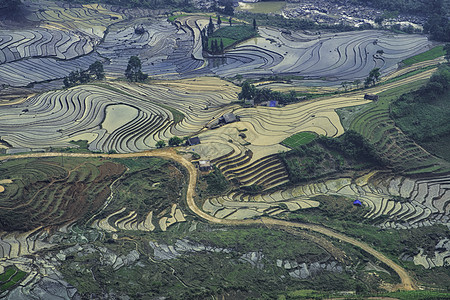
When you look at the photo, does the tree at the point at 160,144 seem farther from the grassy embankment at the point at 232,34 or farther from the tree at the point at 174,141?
the grassy embankment at the point at 232,34

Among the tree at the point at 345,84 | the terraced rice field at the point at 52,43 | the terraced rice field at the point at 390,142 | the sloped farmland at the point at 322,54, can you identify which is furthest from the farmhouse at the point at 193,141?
the terraced rice field at the point at 52,43

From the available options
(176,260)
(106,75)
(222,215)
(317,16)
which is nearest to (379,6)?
(317,16)

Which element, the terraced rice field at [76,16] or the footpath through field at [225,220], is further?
the terraced rice field at [76,16]

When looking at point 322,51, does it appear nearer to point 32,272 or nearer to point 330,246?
point 330,246

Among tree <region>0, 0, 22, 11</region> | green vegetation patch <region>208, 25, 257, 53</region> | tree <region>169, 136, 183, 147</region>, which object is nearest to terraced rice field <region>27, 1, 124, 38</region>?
tree <region>0, 0, 22, 11</region>

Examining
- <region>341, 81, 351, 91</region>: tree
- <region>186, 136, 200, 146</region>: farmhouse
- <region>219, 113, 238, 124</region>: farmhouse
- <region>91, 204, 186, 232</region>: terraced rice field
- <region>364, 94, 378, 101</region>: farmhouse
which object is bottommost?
<region>91, 204, 186, 232</region>: terraced rice field

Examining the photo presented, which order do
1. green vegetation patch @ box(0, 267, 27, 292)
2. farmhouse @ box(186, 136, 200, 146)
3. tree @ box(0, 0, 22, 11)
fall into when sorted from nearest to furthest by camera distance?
green vegetation patch @ box(0, 267, 27, 292) < farmhouse @ box(186, 136, 200, 146) < tree @ box(0, 0, 22, 11)

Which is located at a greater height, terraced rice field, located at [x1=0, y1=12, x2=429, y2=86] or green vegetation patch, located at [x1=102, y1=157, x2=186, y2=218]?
terraced rice field, located at [x1=0, y1=12, x2=429, y2=86]

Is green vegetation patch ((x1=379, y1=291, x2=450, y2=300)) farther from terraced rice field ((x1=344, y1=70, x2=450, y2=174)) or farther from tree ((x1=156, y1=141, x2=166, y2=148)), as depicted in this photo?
tree ((x1=156, y1=141, x2=166, y2=148))
